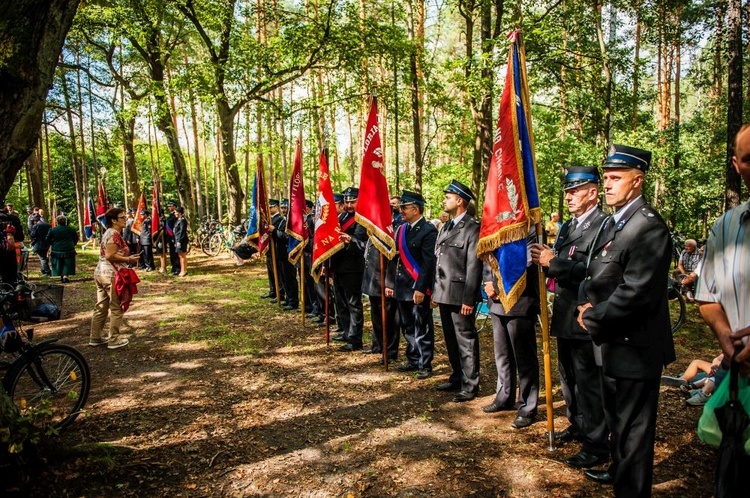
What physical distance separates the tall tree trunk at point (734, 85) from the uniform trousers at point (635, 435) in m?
6.27

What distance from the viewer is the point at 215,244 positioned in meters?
19.1

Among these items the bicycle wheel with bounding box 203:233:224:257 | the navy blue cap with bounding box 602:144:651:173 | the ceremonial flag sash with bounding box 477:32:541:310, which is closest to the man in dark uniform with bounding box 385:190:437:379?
the ceremonial flag sash with bounding box 477:32:541:310

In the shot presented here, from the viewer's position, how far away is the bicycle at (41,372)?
4121 mm

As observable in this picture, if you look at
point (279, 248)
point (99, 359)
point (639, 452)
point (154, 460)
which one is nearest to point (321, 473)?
point (154, 460)

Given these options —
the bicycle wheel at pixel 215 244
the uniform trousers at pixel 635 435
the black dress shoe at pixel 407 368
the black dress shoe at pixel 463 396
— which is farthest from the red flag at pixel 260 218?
the bicycle wheel at pixel 215 244

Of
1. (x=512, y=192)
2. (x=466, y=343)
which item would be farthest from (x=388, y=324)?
(x=512, y=192)

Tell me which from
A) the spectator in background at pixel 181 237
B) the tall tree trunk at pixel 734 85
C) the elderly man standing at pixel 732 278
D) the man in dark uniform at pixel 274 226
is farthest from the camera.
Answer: the spectator in background at pixel 181 237

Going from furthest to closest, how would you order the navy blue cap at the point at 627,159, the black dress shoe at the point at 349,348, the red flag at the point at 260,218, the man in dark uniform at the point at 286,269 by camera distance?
1. the red flag at the point at 260,218
2. the man in dark uniform at the point at 286,269
3. the black dress shoe at the point at 349,348
4. the navy blue cap at the point at 627,159

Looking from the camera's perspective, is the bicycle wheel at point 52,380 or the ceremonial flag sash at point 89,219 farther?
the ceremonial flag sash at point 89,219

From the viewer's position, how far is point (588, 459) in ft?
11.5

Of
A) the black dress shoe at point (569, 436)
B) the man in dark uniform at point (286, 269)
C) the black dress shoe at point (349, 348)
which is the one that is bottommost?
the black dress shoe at point (569, 436)

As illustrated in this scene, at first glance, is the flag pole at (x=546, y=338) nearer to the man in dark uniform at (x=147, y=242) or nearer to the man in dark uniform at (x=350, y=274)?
the man in dark uniform at (x=350, y=274)

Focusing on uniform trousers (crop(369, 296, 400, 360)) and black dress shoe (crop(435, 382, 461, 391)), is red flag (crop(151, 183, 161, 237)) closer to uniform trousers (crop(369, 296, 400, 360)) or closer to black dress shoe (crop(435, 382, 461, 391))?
uniform trousers (crop(369, 296, 400, 360))

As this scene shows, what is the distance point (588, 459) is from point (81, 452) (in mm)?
3762
